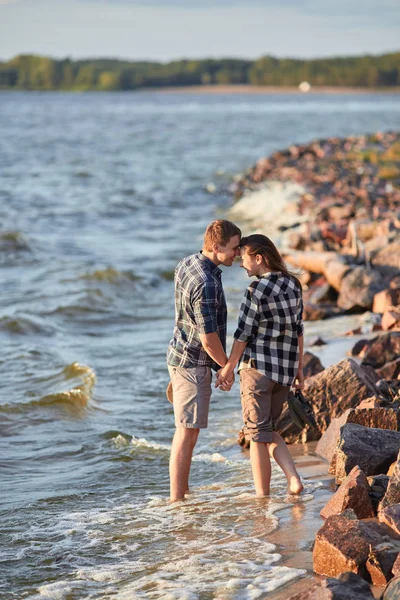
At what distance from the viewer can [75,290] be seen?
46.2 ft

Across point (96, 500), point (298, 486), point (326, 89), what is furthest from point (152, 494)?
point (326, 89)

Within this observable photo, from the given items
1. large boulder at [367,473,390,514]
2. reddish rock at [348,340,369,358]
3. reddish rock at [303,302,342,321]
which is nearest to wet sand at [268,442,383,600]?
large boulder at [367,473,390,514]

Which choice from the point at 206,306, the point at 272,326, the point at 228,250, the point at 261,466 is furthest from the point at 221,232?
the point at 261,466

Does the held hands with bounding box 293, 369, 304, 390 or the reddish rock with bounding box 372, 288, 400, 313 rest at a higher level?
the held hands with bounding box 293, 369, 304, 390

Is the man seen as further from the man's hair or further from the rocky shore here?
the rocky shore

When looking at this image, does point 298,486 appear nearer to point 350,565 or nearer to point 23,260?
point 350,565

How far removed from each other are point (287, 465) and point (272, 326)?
871 mm

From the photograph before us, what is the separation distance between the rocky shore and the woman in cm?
45

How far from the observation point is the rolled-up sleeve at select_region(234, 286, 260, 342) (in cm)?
552

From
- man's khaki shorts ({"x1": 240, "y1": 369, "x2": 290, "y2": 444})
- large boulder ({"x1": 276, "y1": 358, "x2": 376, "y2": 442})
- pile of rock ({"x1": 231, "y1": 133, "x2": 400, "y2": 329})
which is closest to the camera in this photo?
man's khaki shorts ({"x1": 240, "y1": 369, "x2": 290, "y2": 444})

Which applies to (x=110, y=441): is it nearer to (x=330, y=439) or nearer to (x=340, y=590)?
(x=330, y=439)

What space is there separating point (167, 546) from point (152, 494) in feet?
3.42

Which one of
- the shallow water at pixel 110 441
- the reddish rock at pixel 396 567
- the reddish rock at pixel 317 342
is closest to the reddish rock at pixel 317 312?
the shallow water at pixel 110 441

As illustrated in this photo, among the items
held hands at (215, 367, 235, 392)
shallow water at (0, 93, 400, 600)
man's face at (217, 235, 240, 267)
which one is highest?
man's face at (217, 235, 240, 267)
